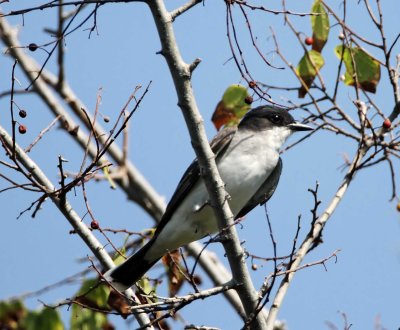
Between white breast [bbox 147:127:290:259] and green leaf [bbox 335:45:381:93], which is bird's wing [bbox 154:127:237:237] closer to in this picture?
white breast [bbox 147:127:290:259]

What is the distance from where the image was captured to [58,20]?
7.85 m

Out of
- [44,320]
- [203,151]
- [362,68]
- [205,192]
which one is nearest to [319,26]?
[362,68]

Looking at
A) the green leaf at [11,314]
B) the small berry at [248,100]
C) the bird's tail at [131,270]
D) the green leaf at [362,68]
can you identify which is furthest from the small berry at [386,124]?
the green leaf at [11,314]

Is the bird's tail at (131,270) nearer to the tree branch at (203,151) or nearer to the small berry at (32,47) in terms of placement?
the tree branch at (203,151)

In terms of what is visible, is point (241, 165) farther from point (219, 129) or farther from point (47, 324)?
point (47, 324)

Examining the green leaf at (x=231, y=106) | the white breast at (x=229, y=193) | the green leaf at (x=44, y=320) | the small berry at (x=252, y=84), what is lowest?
the green leaf at (x=44, y=320)

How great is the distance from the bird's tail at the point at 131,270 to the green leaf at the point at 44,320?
55cm

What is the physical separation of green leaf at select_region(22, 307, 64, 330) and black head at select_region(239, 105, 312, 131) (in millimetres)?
2338

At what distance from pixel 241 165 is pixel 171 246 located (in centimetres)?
80

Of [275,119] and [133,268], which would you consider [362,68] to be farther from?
[133,268]

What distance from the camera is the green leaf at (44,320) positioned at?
500 centimetres

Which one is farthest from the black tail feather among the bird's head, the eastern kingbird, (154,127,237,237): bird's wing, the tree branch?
the bird's head

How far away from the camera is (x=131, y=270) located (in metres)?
5.92

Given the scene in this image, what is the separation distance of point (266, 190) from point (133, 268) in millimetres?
1257
